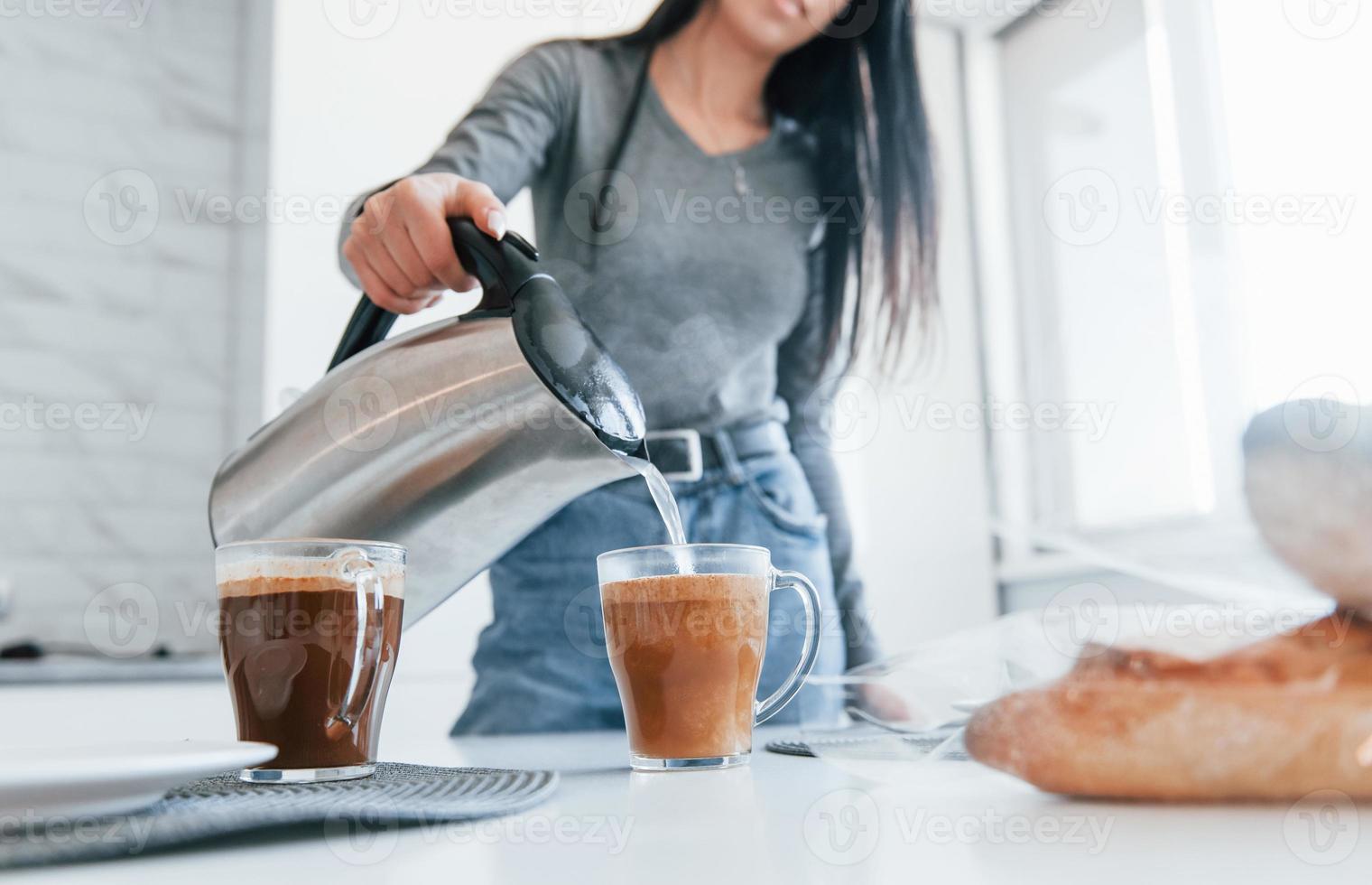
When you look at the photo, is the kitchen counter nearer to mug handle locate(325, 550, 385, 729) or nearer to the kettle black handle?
mug handle locate(325, 550, 385, 729)

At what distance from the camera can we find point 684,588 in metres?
0.58

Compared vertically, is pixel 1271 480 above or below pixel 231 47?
below

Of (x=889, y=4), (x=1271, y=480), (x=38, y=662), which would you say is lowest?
(x=38, y=662)

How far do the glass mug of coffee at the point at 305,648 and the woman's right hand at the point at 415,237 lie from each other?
260 mm

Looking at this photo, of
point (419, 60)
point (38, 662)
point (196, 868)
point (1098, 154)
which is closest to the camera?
point (196, 868)

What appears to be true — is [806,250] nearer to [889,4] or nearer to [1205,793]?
[889,4]

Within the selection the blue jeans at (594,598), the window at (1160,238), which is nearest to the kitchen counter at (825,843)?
the blue jeans at (594,598)

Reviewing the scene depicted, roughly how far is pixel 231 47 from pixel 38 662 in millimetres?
1369

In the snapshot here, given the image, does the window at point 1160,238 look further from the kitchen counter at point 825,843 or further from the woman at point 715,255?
the kitchen counter at point 825,843

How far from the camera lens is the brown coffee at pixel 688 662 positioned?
57 centimetres

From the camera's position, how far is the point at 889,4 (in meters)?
1.39

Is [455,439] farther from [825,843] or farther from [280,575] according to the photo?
[825,843]

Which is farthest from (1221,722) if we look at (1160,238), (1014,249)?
(1014,249)

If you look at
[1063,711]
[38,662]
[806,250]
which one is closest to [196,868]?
[1063,711]
